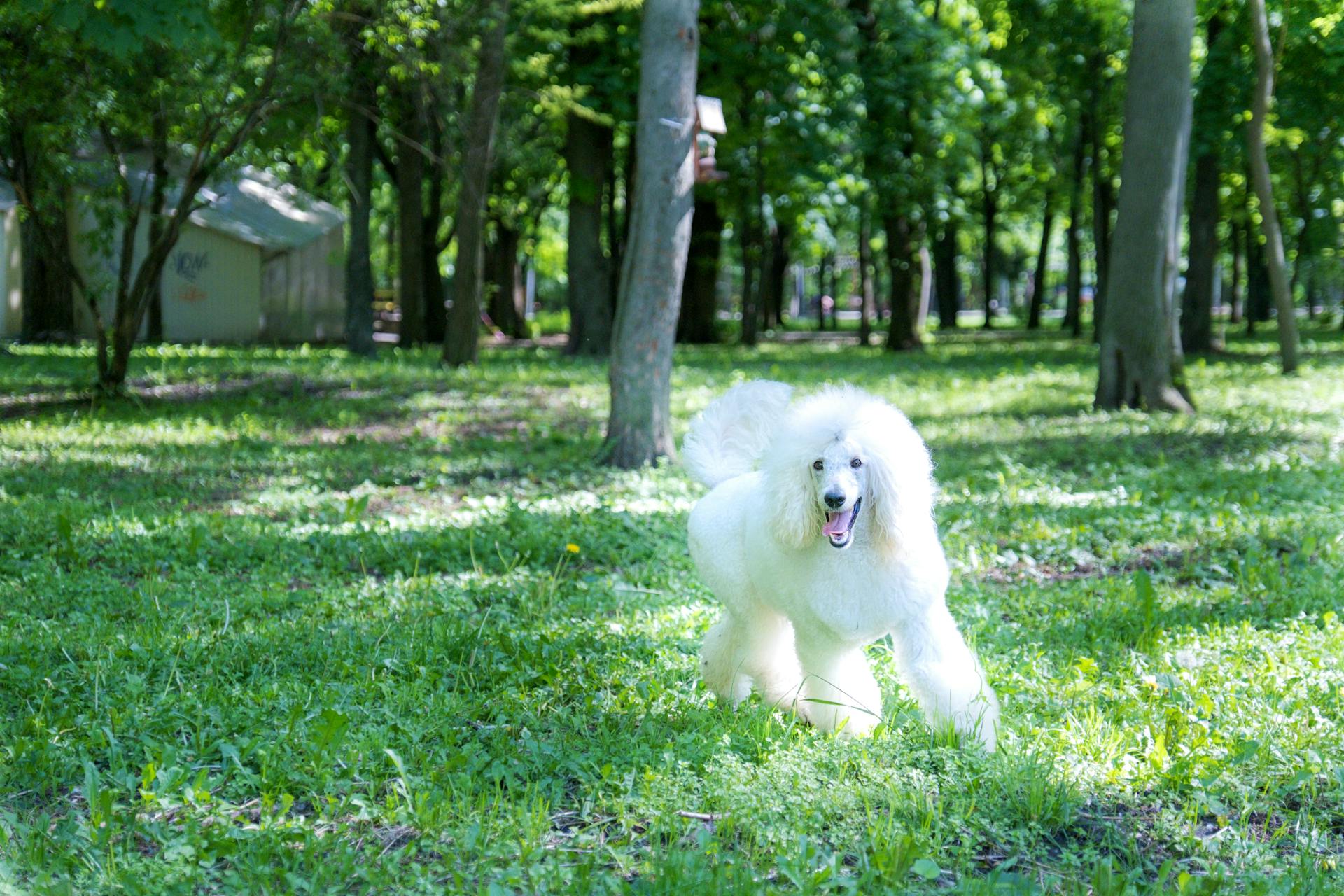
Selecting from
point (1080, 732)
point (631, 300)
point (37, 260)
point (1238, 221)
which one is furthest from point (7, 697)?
point (1238, 221)

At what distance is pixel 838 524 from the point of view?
3914 millimetres

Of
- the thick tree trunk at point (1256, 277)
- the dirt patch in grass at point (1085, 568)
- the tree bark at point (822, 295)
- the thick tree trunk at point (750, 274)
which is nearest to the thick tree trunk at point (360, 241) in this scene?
the thick tree trunk at point (750, 274)

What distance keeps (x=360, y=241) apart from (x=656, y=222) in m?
11.3

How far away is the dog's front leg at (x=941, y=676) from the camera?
414cm

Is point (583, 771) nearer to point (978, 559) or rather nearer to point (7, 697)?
point (7, 697)

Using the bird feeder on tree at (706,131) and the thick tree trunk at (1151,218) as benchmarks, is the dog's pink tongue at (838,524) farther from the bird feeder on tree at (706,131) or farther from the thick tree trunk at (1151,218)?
the thick tree trunk at (1151,218)

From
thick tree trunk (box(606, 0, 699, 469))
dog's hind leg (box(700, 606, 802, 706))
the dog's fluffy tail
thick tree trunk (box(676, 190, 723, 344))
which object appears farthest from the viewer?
thick tree trunk (box(676, 190, 723, 344))

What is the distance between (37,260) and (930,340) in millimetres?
19320

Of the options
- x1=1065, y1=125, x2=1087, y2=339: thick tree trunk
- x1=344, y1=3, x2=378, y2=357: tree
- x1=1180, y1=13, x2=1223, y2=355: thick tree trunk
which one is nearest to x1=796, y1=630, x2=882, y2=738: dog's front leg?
x1=344, y1=3, x2=378, y2=357: tree

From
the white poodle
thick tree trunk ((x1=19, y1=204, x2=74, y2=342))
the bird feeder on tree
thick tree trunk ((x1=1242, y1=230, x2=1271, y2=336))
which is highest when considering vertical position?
thick tree trunk ((x1=1242, y1=230, x2=1271, y2=336))

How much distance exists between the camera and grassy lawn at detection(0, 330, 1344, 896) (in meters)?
3.49

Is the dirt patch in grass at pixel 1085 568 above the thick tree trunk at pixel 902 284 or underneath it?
underneath

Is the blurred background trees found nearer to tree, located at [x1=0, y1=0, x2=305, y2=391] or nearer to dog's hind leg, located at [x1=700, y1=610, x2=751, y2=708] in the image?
tree, located at [x1=0, y1=0, x2=305, y2=391]

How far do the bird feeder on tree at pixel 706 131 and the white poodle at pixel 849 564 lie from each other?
18.5 feet
